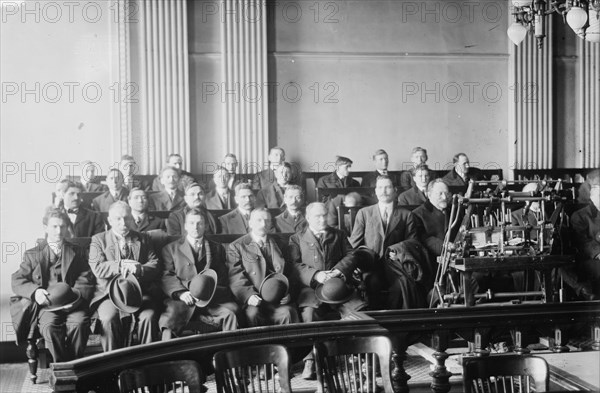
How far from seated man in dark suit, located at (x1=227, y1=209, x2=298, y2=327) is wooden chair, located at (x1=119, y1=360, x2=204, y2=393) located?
2.37m

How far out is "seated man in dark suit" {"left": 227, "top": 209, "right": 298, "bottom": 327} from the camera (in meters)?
5.59

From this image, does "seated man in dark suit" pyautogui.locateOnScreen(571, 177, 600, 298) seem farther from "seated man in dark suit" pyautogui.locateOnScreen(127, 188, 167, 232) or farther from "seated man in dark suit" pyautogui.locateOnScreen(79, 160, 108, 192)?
"seated man in dark suit" pyautogui.locateOnScreen(79, 160, 108, 192)

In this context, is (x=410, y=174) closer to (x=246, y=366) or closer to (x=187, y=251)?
(x=187, y=251)

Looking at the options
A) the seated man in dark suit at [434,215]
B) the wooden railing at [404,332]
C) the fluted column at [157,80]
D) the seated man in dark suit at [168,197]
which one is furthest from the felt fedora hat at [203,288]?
the fluted column at [157,80]

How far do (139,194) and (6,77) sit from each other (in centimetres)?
376

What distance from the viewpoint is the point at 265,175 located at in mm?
8812

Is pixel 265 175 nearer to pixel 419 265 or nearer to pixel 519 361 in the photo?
pixel 419 265

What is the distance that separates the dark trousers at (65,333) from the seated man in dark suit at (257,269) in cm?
101

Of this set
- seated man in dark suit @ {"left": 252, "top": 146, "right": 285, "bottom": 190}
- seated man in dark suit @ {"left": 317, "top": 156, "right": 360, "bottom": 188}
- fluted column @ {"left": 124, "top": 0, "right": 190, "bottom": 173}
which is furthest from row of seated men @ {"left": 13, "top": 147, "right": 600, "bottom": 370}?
fluted column @ {"left": 124, "top": 0, "right": 190, "bottom": 173}

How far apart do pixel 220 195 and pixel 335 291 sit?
232cm

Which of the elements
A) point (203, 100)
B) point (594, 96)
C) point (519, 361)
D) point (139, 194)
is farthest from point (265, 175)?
point (519, 361)

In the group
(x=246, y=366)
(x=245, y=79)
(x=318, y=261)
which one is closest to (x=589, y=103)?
(x=245, y=79)

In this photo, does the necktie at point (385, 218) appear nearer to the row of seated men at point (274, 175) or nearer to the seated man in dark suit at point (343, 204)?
the seated man in dark suit at point (343, 204)

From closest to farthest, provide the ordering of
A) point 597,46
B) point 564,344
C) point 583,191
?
point 564,344 → point 583,191 → point 597,46
